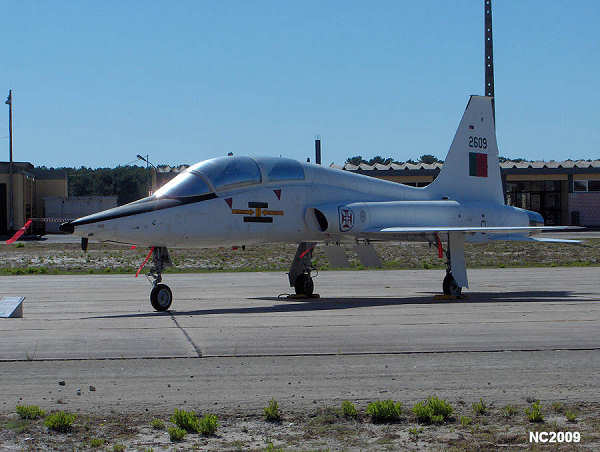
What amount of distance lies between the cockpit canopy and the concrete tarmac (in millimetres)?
2352

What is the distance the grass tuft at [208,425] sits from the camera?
6.34 meters

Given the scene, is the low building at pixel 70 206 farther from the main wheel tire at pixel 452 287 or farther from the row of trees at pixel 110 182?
the row of trees at pixel 110 182

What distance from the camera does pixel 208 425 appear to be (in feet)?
20.9

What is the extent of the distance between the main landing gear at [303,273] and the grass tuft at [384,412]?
1089cm

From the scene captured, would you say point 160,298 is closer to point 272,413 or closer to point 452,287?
point 452,287

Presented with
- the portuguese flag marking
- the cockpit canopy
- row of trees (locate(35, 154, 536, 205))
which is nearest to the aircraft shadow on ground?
the cockpit canopy

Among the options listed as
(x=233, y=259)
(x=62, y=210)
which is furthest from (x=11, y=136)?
(x=233, y=259)

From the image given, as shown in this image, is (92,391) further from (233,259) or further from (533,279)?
(233,259)

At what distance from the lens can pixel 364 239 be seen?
17.8 meters

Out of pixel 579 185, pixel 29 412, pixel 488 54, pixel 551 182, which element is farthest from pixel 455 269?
pixel 551 182

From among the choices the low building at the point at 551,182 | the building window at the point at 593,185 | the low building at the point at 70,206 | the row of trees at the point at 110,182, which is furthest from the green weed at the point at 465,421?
the row of trees at the point at 110,182

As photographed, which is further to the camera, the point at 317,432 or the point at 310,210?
the point at 310,210

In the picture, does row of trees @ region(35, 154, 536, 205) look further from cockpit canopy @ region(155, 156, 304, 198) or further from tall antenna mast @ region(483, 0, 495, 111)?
cockpit canopy @ region(155, 156, 304, 198)

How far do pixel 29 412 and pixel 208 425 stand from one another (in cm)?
166
